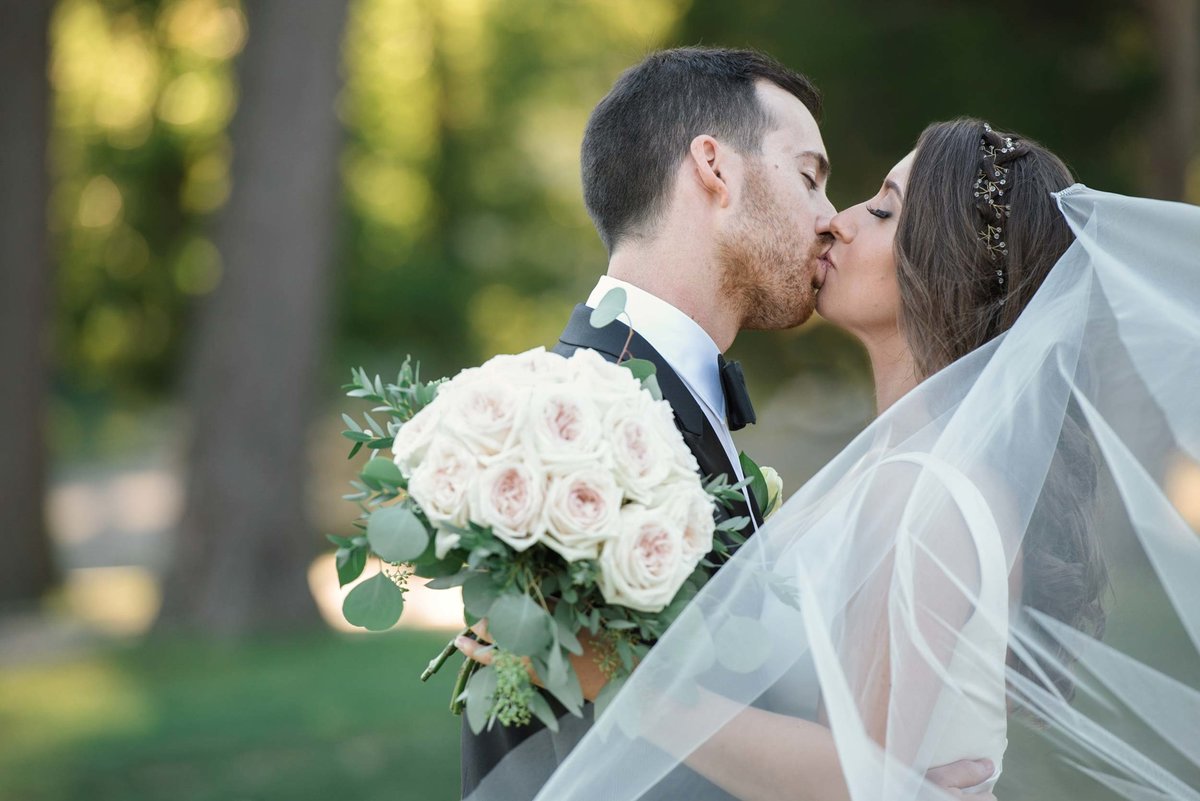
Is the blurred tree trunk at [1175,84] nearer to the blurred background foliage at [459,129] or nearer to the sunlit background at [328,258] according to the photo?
the sunlit background at [328,258]

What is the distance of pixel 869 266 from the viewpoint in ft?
10.3

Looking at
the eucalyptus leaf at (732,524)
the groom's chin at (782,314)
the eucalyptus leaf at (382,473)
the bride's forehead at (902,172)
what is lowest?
the eucalyptus leaf at (732,524)

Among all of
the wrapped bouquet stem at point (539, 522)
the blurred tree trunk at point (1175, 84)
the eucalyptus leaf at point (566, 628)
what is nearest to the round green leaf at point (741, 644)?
the wrapped bouquet stem at point (539, 522)

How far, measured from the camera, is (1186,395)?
7.91ft

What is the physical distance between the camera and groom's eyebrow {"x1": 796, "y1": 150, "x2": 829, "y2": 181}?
3.35 meters

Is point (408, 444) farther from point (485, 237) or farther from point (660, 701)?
point (485, 237)

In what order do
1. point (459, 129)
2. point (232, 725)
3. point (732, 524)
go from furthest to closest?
point (459, 129)
point (232, 725)
point (732, 524)

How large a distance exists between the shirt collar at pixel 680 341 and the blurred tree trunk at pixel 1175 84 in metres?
11.2

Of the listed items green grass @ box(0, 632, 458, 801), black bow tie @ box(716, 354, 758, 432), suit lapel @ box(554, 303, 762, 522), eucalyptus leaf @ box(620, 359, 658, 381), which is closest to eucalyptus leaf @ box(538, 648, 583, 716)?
eucalyptus leaf @ box(620, 359, 658, 381)

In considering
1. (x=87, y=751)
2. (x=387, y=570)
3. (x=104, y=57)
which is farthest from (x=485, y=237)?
(x=387, y=570)

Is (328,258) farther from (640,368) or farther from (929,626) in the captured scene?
(929,626)

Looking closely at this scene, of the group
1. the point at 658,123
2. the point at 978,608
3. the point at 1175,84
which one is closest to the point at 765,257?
the point at 658,123

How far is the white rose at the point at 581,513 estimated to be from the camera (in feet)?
7.31

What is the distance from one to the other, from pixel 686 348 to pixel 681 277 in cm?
21
